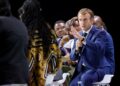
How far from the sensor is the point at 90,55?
503cm

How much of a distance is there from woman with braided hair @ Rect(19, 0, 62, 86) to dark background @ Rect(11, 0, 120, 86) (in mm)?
2833

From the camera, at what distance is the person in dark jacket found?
301 centimetres

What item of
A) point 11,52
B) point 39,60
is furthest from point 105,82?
point 11,52

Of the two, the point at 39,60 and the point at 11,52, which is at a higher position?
the point at 11,52

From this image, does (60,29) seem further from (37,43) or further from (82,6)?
(37,43)

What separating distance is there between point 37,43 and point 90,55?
0.83 meters

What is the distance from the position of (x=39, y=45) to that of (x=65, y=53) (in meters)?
1.03

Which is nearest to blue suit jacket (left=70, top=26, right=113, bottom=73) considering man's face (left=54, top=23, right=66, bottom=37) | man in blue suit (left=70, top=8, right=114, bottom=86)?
man in blue suit (left=70, top=8, right=114, bottom=86)

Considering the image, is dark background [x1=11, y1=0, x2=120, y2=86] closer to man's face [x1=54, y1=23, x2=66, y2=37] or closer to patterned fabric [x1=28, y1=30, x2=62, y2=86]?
man's face [x1=54, y1=23, x2=66, y2=37]

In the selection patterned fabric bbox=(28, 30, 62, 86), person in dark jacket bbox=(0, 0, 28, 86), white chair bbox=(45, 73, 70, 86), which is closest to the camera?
person in dark jacket bbox=(0, 0, 28, 86)

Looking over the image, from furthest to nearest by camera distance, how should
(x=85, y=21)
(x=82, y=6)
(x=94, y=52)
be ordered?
(x=82, y=6), (x=85, y=21), (x=94, y=52)

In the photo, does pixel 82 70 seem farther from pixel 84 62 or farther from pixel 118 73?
pixel 118 73

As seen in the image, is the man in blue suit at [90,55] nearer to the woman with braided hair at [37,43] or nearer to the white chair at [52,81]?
the white chair at [52,81]

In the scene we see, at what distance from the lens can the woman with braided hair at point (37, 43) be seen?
4.42 meters
